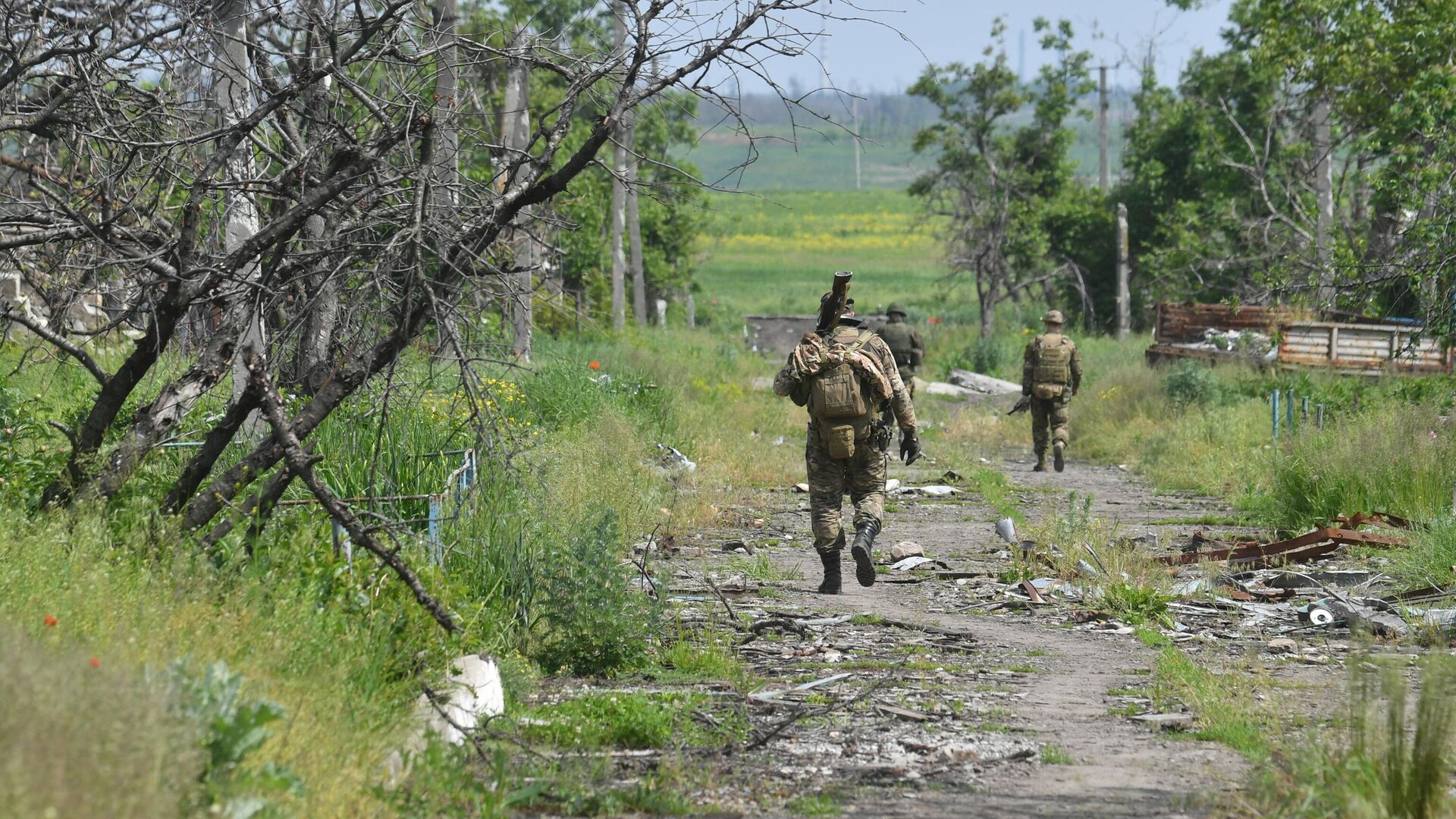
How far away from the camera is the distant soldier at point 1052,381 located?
16875mm

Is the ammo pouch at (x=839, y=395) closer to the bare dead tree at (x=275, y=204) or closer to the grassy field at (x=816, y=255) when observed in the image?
the bare dead tree at (x=275, y=204)

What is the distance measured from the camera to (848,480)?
396 inches

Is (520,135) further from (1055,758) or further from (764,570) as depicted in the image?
(1055,758)

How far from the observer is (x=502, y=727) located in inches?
230

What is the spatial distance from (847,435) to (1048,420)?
8.26 metres

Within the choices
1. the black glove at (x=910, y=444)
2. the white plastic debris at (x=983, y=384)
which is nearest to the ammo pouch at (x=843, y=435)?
the black glove at (x=910, y=444)

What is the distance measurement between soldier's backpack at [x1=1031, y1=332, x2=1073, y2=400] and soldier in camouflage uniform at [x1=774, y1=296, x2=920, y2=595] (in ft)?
23.2

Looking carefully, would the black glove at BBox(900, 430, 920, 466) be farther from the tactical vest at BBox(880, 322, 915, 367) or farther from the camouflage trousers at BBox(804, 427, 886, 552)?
the tactical vest at BBox(880, 322, 915, 367)

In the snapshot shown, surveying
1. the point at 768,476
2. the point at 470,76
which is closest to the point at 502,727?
the point at 470,76

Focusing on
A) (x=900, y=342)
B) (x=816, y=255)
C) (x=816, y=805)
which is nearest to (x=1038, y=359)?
(x=900, y=342)

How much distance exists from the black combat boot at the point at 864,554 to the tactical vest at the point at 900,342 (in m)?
8.89

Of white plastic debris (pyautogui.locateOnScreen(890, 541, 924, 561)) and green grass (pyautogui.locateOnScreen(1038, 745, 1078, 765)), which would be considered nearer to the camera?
green grass (pyautogui.locateOnScreen(1038, 745, 1078, 765))

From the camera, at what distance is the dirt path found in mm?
5215

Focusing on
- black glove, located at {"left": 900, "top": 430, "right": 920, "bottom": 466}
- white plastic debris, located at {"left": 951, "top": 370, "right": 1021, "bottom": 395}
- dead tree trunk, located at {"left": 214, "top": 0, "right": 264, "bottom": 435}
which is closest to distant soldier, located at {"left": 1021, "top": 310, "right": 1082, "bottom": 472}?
black glove, located at {"left": 900, "top": 430, "right": 920, "bottom": 466}
